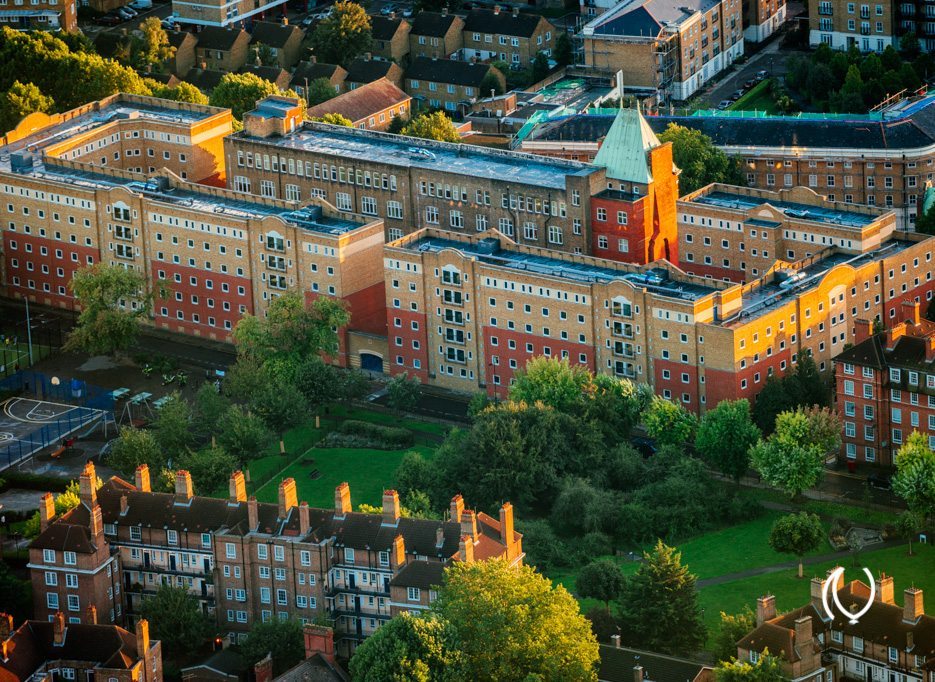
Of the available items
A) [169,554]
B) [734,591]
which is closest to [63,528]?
[169,554]

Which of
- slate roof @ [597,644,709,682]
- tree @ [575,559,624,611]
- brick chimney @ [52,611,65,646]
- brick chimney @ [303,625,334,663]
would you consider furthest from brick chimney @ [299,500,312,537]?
slate roof @ [597,644,709,682]

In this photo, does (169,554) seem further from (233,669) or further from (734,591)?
(734,591)

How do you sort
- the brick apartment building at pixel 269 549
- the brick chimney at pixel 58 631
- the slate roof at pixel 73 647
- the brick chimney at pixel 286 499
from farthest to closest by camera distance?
the brick chimney at pixel 286 499, the brick apartment building at pixel 269 549, the brick chimney at pixel 58 631, the slate roof at pixel 73 647

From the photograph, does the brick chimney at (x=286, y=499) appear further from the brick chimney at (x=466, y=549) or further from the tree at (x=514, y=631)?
the tree at (x=514, y=631)

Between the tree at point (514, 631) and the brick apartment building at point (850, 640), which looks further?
the tree at point (514, 631)

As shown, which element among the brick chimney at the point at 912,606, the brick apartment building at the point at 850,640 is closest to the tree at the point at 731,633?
the brick apartment building at the point at 850,640

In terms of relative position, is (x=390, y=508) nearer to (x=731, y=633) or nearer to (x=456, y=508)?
(x=456, y=508)
